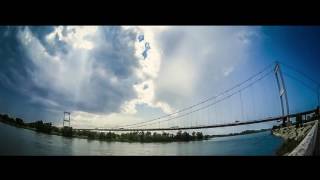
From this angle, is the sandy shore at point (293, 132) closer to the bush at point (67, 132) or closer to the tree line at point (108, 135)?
the tree line at point (108, 135)

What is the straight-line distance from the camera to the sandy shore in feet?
A: 17.3

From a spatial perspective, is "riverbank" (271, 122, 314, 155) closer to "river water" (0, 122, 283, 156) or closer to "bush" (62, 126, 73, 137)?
"river water" (0, 122, 283, 156)

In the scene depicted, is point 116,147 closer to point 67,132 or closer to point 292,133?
point 67,132

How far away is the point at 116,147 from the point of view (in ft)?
16.1

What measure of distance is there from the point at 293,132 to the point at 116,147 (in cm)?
366

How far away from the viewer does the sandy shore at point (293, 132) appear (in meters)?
5.26

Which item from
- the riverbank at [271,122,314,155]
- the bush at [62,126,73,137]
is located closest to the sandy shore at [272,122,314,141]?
the riverbank at [271,122,314,155]

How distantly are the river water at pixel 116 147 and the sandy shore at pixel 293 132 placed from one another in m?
0.30

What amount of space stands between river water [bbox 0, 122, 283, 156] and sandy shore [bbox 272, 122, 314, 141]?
0.99ft

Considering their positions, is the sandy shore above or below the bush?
below
